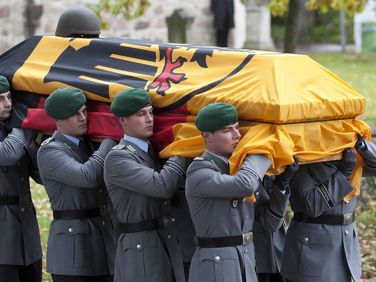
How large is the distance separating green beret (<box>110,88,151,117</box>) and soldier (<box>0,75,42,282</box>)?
3.50ft

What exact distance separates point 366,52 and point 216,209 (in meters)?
20.7

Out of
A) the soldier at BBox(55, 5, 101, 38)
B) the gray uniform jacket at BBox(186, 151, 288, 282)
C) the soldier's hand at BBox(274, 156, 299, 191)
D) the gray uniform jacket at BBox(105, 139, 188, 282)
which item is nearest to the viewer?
the gray uniform jacket at BBox(186, 151, 288, 282)

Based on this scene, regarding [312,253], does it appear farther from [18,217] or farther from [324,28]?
[324,28]

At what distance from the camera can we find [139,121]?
6.41m

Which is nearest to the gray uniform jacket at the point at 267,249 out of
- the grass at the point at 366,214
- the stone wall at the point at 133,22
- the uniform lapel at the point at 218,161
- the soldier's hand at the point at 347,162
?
the soldier's hand at the point at 347,162

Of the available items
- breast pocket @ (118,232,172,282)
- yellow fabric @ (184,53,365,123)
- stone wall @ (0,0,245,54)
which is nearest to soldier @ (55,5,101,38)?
yellow fabric @ (184,53,365,123)

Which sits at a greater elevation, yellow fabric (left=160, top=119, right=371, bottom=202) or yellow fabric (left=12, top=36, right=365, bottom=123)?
yellow fabric (left=12, top=36, right=365, bottom=123)

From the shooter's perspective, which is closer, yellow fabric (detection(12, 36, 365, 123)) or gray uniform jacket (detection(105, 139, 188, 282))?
yellow fabric (detection(12, 36, 365, 123))

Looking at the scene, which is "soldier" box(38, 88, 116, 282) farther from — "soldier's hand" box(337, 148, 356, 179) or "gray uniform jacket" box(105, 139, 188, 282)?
"soldier's hand" box(337, 148, 356, 179)

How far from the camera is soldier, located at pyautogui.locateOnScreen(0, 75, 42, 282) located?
7.28m

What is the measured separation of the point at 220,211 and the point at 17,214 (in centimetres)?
197

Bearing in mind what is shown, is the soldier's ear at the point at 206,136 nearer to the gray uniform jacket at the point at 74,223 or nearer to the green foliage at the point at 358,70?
the gray uniform jacket at the point at 74,223

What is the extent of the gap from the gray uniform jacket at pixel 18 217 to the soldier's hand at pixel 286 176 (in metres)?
1.89

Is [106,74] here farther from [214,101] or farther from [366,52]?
[366,52]
